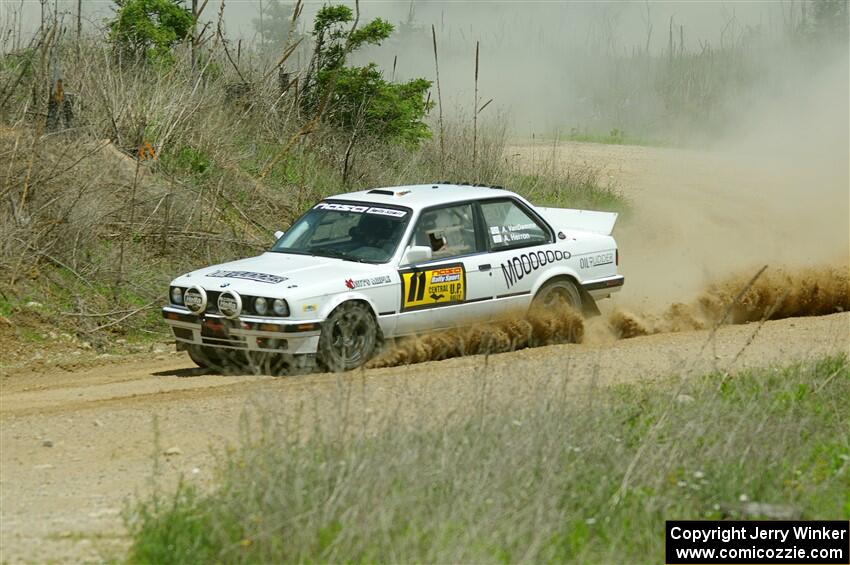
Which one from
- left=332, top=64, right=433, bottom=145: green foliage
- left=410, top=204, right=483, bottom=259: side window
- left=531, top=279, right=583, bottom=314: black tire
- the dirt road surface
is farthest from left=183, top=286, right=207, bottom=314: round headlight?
left=332, top=64, right=433, bottom=145: green foliage

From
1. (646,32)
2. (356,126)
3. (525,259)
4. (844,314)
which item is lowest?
(844,314)

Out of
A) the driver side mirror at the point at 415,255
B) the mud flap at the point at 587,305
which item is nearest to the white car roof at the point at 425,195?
the driver side mirror at the point at 415,255

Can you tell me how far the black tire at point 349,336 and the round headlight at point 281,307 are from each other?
350 mm

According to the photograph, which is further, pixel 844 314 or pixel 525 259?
pixel 844 314

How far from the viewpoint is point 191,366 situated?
1169 centimetres

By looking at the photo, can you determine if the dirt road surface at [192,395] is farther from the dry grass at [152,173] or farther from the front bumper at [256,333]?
the dry grass at [152,173]

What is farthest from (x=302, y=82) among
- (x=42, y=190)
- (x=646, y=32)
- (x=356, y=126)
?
(x=646, y=32)

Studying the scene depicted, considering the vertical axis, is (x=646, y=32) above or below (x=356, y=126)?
above

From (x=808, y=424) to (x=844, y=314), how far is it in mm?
A: 6685

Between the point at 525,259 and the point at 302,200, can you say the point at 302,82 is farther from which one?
the point at 525,259

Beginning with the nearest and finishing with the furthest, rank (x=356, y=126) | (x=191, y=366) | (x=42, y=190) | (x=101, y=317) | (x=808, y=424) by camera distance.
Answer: (x=808, y=424)
(x=191, y=366)
(x=101, y=317)
(x=42, y=190)
(x=356, y=126)

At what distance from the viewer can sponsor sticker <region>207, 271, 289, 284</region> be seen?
10.6 meters

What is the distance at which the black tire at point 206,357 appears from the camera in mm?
10992

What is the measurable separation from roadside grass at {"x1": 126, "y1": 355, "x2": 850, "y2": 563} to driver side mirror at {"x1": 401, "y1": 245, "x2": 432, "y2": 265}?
296 centimetres
